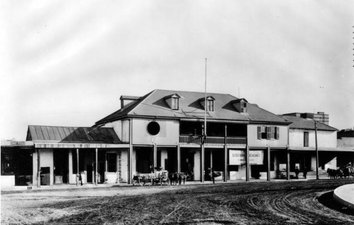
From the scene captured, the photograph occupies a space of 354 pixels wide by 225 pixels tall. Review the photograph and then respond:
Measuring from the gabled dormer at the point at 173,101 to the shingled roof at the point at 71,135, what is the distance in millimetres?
5284

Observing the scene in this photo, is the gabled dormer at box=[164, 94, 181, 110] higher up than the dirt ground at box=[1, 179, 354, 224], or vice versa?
the gabled dormer at box=[164, 94, 181, 110]

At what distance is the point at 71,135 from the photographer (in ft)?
113

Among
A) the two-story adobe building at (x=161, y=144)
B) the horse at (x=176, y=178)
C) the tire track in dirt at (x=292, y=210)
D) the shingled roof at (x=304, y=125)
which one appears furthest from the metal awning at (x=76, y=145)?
the shingled roof at (x=304, y=125)

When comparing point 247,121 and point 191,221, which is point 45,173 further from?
point 191,221

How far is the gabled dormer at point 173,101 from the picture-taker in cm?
3695

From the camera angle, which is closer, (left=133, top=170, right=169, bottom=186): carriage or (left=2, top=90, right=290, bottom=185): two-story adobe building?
(left=133, top=170, right=169, bottom=186): carriage

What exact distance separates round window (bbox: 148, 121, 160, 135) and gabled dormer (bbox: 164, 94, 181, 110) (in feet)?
8.68

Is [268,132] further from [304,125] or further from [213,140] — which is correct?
[304,125]

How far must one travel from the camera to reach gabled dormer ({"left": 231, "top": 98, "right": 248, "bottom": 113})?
132ft

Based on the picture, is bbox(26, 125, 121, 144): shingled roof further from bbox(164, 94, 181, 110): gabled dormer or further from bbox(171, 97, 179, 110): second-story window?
bbox(171, 97, 179, 110): second-story window

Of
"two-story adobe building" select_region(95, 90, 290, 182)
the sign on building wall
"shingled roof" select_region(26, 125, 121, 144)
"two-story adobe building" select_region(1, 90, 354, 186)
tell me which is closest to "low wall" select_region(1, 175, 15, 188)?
"two-story adobe building" select_region(1, 90, 354, 186)

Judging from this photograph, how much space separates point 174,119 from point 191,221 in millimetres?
23093

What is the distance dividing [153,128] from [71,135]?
21.3 ft

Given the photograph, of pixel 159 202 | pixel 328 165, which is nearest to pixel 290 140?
pixel 328 165
